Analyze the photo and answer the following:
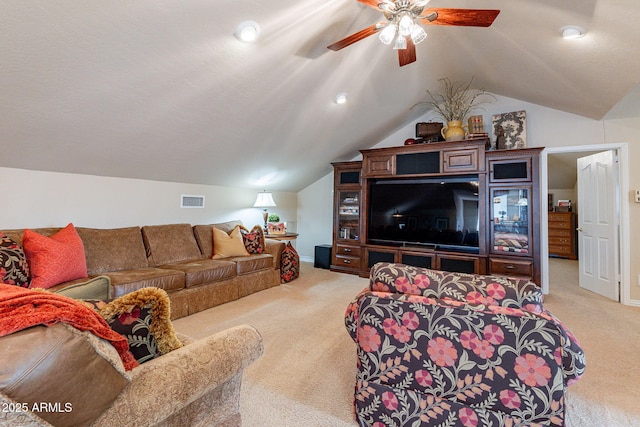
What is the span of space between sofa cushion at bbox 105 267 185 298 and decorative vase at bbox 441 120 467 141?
3.86 meters

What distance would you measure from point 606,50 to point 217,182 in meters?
4.49

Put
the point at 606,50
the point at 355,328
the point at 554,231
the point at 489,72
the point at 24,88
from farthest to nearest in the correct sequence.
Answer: the point at 554,231 → the point at 489,72 → the point at 606,50 → the point at 24,88 → the point at 355,328

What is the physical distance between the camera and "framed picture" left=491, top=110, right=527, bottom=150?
13.0 ft

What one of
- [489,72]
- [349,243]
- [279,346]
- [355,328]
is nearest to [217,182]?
[349,243]

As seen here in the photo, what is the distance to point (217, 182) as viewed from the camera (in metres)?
4.44

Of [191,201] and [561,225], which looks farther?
[561,225]

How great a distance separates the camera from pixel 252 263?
371cm

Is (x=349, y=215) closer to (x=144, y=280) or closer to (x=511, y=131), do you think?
(x=511, y=131)

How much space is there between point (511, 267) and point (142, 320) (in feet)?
13.5

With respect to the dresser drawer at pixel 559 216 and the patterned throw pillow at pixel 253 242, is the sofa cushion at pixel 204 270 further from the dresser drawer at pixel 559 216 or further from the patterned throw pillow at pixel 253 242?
the dresser drawer at pixel 559 216

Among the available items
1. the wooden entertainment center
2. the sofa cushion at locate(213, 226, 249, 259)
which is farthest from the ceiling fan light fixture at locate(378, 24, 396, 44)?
the sofa cushion at locate(213, 226, 249, 259)

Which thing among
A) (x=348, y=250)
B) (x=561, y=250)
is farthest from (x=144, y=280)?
(x=561, y=250)

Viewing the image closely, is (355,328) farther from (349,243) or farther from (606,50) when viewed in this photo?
(349,243)

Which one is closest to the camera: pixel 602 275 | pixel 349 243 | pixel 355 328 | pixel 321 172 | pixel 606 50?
pixel 355 328
